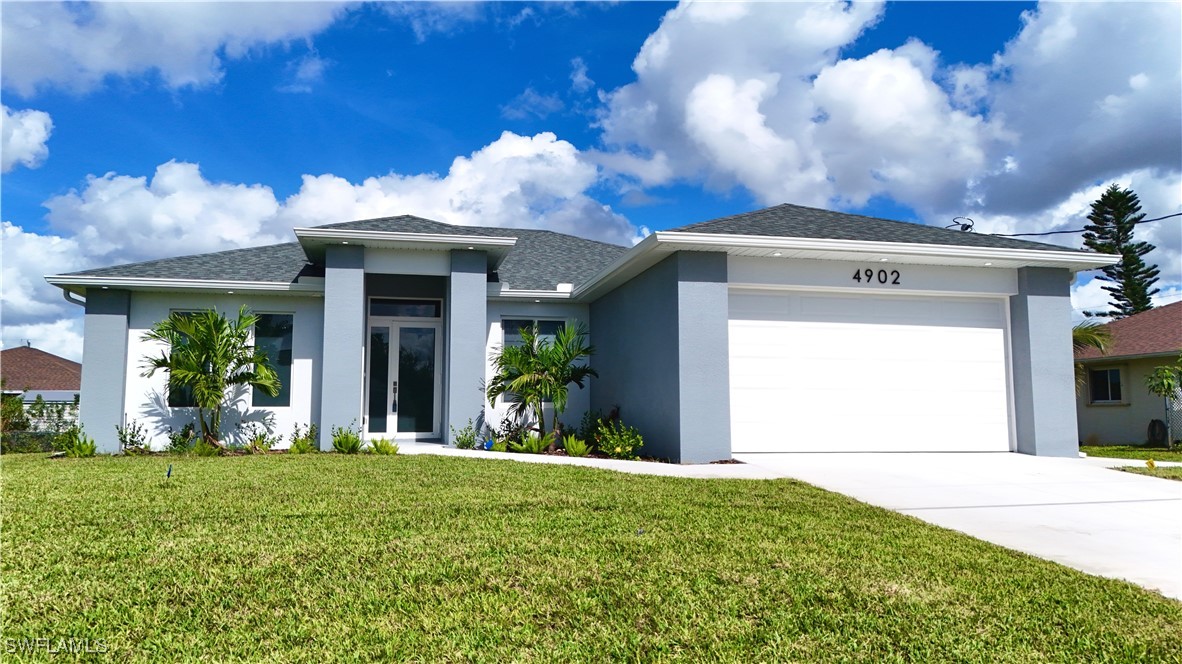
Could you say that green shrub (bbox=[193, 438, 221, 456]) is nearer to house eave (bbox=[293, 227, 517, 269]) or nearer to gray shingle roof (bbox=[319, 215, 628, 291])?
house eave (bbox=[293, 227, 517, 269])

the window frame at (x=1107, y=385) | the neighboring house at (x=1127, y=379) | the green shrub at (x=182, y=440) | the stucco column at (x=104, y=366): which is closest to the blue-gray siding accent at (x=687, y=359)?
the green shrub at (x=182, y=440)

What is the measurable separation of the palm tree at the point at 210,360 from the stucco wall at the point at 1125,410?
2111 cm

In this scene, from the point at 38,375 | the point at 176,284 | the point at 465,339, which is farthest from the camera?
the point at 38,375

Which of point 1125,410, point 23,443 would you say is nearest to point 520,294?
point 23,443

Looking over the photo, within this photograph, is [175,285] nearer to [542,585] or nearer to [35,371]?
[542,585]

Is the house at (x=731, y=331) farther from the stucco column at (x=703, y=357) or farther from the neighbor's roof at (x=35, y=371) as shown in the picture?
the neighbor's roof at (x=35, y=371)

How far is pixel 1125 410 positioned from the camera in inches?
741

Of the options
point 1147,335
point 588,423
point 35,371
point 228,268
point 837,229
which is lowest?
point 588,423

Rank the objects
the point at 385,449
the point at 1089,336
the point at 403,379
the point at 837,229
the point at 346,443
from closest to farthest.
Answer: the point at 385,449, the point at 837,229, the point at 346,443, the point at 403,379, the point at 1089,336

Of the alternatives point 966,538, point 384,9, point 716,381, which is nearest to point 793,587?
point 966,538

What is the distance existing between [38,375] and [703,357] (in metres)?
25.2

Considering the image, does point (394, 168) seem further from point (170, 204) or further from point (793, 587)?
point (793, 587)

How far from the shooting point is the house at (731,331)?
1053cm

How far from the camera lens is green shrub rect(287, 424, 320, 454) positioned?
1195 cm
